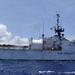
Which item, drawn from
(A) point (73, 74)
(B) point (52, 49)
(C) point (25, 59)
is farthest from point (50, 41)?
(A) point (73, 74)

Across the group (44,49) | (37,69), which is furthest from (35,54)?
(37,69)

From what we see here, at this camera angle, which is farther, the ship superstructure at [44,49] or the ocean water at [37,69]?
the ship superstructure at [44,49]

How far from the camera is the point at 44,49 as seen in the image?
107 meters

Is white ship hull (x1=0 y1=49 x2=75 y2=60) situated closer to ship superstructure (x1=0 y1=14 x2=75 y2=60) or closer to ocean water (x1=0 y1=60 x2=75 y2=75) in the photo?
ship superstructure (x1=0 y1=14 x2=75 y2=60)

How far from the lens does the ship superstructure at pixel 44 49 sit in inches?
4117

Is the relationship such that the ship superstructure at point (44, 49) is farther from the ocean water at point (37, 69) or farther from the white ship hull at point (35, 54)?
the ocean water at point (37, 69)

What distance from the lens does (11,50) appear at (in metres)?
104

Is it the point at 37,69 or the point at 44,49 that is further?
the point at 44,49

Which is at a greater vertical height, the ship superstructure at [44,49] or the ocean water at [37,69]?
the ship superstructure at [44,49]

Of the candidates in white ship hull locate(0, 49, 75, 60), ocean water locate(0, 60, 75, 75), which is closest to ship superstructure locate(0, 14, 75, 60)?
white ship hull locate(0, 49, 75, 60)

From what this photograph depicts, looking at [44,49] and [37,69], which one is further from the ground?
[44,49]

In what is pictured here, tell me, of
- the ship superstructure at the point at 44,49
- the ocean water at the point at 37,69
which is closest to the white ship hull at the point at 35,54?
the ship superstructure at the point at 44,49

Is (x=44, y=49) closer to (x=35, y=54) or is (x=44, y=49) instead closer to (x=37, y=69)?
(x=35, y=54)

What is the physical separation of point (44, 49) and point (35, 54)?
3.45 metres
